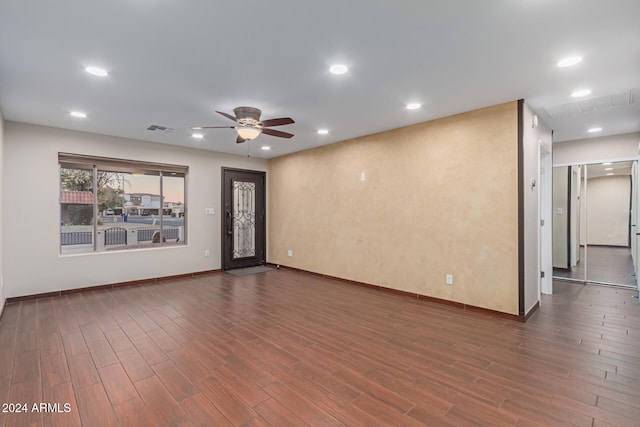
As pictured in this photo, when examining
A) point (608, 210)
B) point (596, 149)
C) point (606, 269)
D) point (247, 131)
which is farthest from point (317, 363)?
point (608, 210)

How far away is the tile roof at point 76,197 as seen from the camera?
498 cm

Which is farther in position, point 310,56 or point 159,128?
point 159,128

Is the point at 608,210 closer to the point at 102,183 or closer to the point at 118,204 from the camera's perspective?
the point at 118,204

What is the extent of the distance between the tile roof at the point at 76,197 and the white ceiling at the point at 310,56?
1.25m

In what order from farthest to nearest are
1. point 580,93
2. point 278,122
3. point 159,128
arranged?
point 159,128 → point 278,122 → point 580,93

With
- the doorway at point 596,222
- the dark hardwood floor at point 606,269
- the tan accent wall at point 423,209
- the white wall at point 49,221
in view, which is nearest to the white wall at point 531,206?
the tan accent wall at point 423,209

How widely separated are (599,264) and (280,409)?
8.17m

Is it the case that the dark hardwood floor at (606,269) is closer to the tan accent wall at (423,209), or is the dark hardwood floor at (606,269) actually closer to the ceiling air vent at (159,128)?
the tan accent wall at (423,209)

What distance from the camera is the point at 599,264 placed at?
693cm

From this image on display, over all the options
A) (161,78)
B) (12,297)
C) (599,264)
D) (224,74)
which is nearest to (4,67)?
(161,78)

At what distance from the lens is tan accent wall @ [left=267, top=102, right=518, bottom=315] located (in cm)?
379

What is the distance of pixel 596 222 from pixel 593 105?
20.9ft

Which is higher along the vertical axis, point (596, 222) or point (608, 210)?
point (608, 210)

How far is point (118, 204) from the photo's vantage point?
18.4ft
